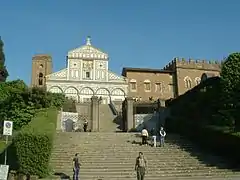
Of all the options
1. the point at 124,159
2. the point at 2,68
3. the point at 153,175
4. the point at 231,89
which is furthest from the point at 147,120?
the point at 2,68

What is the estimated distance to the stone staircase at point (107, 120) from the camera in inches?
1511

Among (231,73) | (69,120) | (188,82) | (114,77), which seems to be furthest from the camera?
(188,82)

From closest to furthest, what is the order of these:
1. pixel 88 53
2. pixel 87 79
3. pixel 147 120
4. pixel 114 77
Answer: pixel 147 120
pixel 87 79
pixel 114 77
pixel 88 53

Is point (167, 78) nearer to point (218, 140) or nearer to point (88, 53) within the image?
point (88, 53)

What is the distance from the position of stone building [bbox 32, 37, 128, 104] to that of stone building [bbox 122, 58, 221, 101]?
3.59 metres

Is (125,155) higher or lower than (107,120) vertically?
lower

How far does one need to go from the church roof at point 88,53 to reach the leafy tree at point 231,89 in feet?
135

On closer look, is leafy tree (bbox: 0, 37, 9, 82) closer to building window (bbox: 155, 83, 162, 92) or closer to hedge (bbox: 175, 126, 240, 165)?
building window (bbox: 155, 83, 162, 92)

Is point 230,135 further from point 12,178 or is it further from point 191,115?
point 12,178

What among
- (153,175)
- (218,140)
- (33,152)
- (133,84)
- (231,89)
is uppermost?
(133,84)

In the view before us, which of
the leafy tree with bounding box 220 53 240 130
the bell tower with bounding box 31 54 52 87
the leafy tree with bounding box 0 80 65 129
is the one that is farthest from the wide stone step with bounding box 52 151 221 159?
the bell tower with bounding box 31 54 52 87

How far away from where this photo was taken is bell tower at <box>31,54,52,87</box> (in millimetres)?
68412

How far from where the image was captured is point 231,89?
2522cm

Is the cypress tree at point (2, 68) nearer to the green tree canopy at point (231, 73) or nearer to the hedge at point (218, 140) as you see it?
the hedge at point (218, 140)
